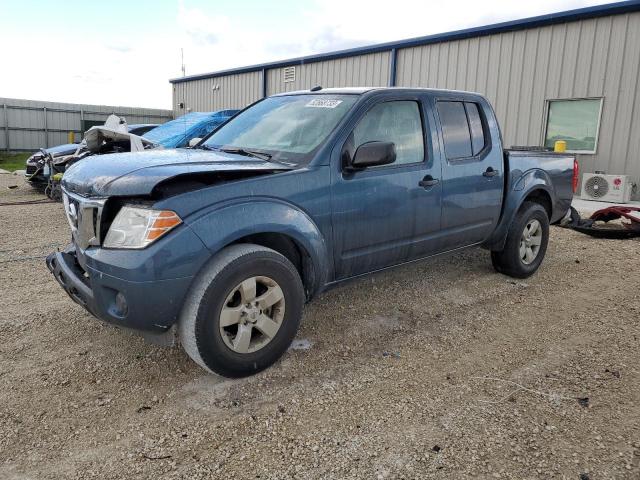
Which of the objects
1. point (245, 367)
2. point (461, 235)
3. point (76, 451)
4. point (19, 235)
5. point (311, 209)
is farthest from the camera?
point (19, 235)

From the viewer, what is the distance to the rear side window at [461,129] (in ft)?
13.9

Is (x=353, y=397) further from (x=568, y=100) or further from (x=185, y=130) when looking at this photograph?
(x=568, y=100)

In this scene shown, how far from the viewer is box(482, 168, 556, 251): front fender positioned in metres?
4.83

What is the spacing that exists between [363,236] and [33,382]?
89.5 inches

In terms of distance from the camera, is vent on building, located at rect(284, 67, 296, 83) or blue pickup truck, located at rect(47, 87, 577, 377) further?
vent on building, located at rect(284, 67, 296, 83)

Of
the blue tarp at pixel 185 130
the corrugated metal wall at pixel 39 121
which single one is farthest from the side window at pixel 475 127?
the corrugated metal wall at pixel 39 121

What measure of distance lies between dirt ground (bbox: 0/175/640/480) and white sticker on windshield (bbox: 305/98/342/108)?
5.48 feet

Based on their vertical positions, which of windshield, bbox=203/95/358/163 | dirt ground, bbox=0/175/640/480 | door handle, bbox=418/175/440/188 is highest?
windshield, bbox=203/95/358/163

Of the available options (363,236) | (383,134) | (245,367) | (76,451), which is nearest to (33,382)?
(76,451)

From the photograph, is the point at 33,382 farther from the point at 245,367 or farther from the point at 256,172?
the point at 256,172

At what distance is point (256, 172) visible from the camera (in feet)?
9.94

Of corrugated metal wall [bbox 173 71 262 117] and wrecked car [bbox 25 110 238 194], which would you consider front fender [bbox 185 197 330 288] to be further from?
corrugated metal wall [bbox 173 71 262 117]

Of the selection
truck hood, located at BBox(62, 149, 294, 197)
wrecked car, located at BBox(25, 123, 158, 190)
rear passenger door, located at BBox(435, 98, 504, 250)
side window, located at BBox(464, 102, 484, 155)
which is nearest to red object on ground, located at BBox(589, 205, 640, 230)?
rear passenger door, located at BBox(435, 98, 504, 250)

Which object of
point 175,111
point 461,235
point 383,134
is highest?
point 175,111
